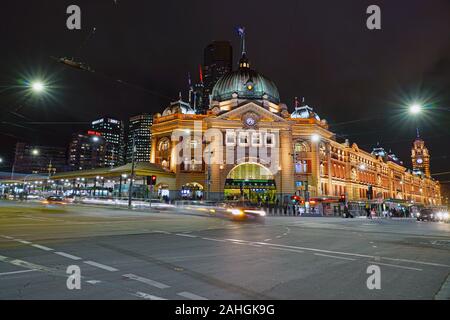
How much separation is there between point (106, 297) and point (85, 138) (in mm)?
205347

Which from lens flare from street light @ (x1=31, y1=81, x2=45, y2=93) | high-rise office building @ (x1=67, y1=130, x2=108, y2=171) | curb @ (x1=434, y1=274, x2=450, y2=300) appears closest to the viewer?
curb @ (x1=434, y1=274, x2=450, y2=300)

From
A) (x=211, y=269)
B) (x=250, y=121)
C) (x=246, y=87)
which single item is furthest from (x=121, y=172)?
(x=211, y=269)

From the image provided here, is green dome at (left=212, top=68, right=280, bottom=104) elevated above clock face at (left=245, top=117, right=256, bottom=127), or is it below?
above

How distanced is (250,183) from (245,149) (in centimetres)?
727

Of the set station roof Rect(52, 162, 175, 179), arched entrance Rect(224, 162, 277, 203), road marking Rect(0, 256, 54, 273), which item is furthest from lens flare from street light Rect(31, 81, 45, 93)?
arched entrance Rect(224, 162, 277, 203)

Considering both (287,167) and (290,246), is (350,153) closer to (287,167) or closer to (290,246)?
(287,167)

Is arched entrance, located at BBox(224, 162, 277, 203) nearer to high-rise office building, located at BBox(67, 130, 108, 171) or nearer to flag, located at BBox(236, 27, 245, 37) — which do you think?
flag, located at BBox(236, 27, 245, 37)

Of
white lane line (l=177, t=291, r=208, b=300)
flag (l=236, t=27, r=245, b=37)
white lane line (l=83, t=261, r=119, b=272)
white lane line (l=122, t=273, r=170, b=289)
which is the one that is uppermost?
flag (l=236, t=27, r=245, b=37)

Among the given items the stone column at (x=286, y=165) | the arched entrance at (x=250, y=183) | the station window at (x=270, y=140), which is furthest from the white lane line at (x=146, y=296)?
the station window at (x=270, y=140)

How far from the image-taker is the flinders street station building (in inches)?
2734

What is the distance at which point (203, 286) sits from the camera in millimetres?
6918

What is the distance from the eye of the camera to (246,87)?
268 feet

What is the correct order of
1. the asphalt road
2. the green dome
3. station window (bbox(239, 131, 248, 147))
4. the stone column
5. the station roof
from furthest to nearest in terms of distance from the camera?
1. the green dome
2. station window (bbox(239, 131, 248, 147))
3. the stone column
4. the station roof
5. the asphalt road

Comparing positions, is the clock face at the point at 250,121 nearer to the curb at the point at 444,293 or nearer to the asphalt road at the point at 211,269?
the asphalt road at the point at 211,269
